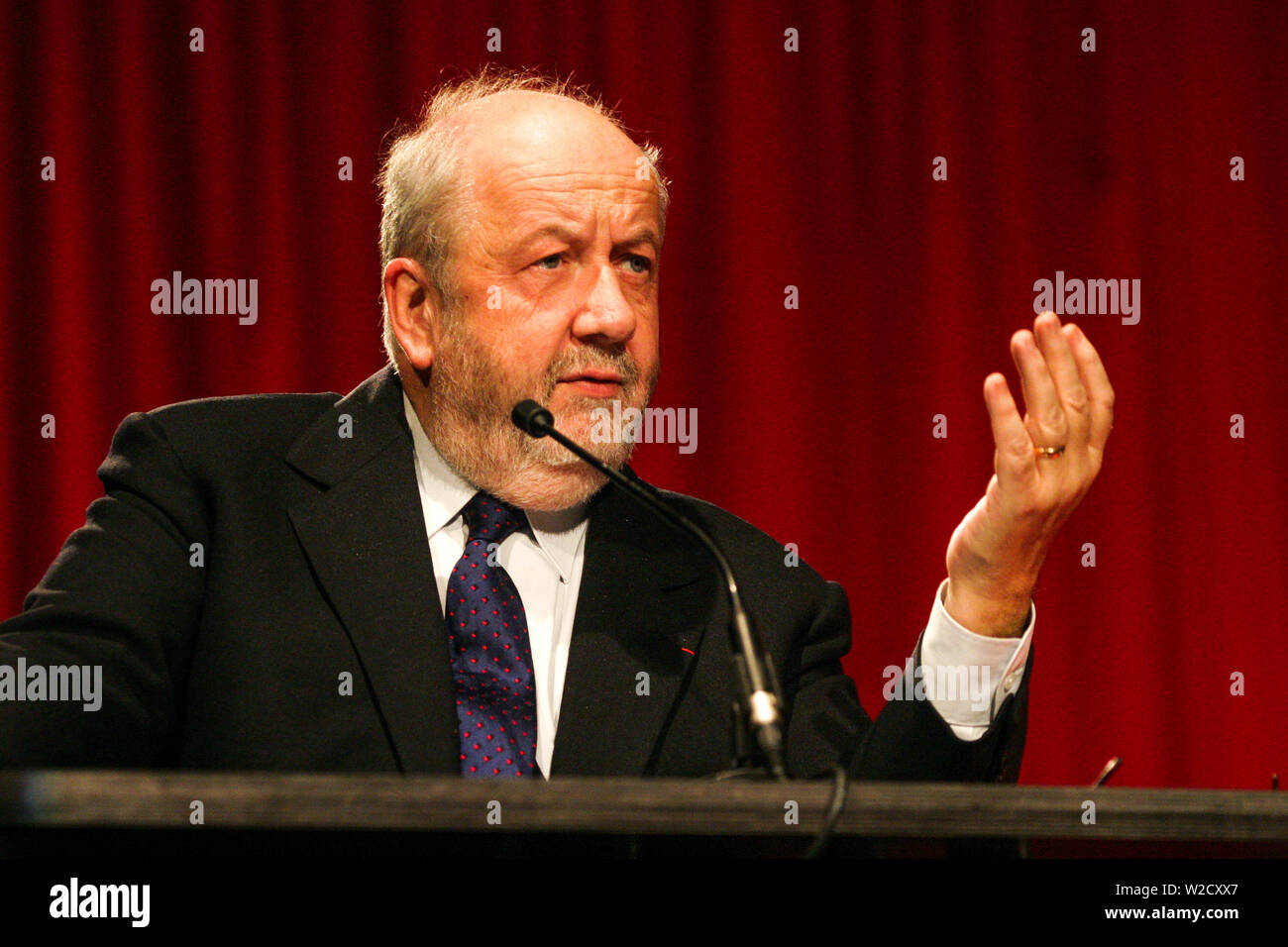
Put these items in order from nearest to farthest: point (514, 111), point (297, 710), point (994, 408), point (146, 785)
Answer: point (146, 785)
point (994, 408)
point (297, 710)
point (514, 111)

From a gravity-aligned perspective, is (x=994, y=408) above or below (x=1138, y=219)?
below

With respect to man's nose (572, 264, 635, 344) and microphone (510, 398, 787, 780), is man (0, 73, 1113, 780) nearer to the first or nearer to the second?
man's nose (572, 264, 635, 344)

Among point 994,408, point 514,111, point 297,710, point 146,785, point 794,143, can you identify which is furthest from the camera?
point 794,143

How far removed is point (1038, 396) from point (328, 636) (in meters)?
0.78

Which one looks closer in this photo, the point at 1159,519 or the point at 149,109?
the point at 149,109

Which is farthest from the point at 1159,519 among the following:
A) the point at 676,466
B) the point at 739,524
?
the point at 739,524

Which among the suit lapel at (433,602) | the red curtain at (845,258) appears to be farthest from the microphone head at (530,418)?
the red curtain at (845,258)

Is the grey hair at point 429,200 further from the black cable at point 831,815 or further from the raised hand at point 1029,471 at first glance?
the black cable at point 831,815

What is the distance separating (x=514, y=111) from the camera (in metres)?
1.76

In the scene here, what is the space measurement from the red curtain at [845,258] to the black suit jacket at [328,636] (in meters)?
0.83

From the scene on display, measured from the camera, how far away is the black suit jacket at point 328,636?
4.56ft

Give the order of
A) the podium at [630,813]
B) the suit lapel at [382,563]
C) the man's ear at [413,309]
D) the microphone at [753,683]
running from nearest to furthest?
the podium at [630,813], the microphone at [753,683], the suit lapel at [382,563], the man's ear at [413,309]
